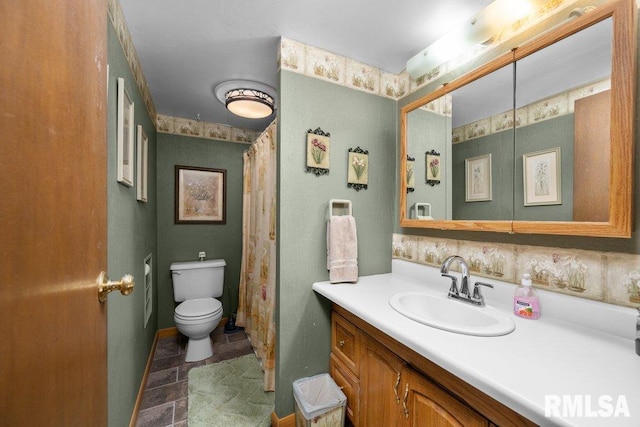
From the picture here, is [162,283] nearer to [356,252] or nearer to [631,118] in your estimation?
[356,252]

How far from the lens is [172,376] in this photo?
6.48 ft

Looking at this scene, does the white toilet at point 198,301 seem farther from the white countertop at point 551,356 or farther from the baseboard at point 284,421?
the white countertop at point 551,356

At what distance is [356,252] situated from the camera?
158 centimetres

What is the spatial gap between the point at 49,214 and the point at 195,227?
8.19 feet

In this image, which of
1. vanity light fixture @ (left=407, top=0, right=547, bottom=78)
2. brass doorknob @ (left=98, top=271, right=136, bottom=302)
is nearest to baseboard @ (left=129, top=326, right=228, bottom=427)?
brass doorknob @ (left=98, top=271, right=136, bottom=302)

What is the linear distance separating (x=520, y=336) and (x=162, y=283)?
9.47 feet

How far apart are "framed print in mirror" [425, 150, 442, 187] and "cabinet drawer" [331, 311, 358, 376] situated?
3.19ft

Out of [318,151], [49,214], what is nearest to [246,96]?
[318,151]

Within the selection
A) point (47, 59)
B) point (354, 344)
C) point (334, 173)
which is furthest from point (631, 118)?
point (47, 59)

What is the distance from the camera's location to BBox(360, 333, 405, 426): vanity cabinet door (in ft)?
3.46

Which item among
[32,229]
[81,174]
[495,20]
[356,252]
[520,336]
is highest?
[495,20]

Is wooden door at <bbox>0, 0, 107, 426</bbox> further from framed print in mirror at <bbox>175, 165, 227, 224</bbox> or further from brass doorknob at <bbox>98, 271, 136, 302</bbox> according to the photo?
framed print in mirror at <bbox>175, 165, 227, 224</bbox>

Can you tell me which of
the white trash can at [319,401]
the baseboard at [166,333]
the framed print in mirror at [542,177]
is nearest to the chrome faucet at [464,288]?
the framed print in mirror at [542,177]

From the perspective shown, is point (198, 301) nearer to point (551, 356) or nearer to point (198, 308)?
point (198, 308)
